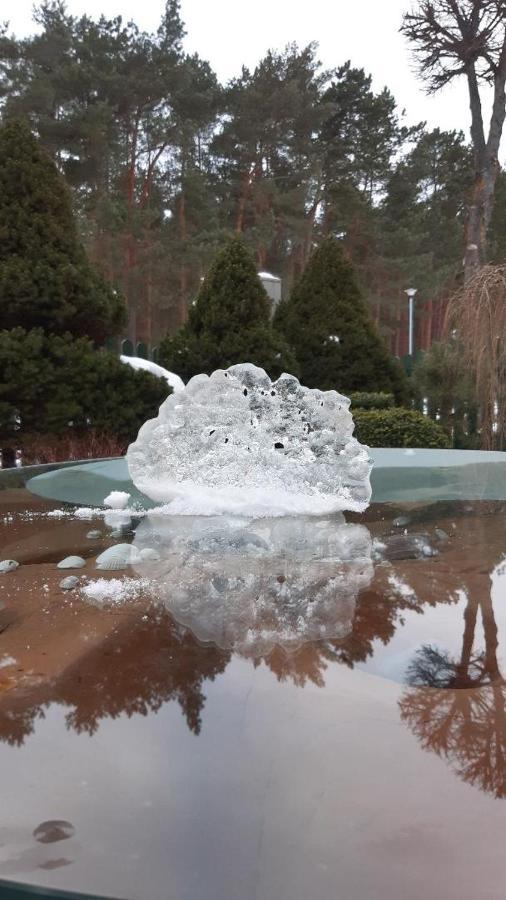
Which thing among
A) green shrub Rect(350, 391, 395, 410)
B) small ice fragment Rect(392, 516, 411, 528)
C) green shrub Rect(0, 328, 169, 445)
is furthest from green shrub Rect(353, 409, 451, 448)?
small ice fragment Rect(392, 516, 411, 528)

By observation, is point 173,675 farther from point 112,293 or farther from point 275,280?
point 275,280

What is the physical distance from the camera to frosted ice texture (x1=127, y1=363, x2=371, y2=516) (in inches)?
126

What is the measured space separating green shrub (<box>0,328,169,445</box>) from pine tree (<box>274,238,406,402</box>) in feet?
8.79

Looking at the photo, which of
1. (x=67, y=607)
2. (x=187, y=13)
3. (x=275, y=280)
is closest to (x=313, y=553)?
(x=67, y=607)

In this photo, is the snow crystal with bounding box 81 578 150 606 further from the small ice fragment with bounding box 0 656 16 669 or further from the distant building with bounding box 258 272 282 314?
the distant building with bounding box 258 272 282 314

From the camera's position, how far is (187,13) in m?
16.3

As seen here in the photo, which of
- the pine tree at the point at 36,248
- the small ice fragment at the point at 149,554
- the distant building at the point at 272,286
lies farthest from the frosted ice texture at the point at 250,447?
the distant building at the point at 272,286

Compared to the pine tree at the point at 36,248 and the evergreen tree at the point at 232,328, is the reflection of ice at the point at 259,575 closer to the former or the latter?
the pine tree at the point at 36,248

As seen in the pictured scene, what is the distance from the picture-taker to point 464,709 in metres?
1.20

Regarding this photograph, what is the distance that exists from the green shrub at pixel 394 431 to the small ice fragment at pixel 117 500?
3.93 m

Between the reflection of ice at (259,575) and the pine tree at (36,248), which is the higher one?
the pine tree at (36,248)

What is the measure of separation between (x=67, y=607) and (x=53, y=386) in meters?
4.57

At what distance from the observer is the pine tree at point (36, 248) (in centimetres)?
597

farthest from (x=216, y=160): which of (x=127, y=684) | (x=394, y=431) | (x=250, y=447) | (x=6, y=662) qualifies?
(x=127, y=684)
